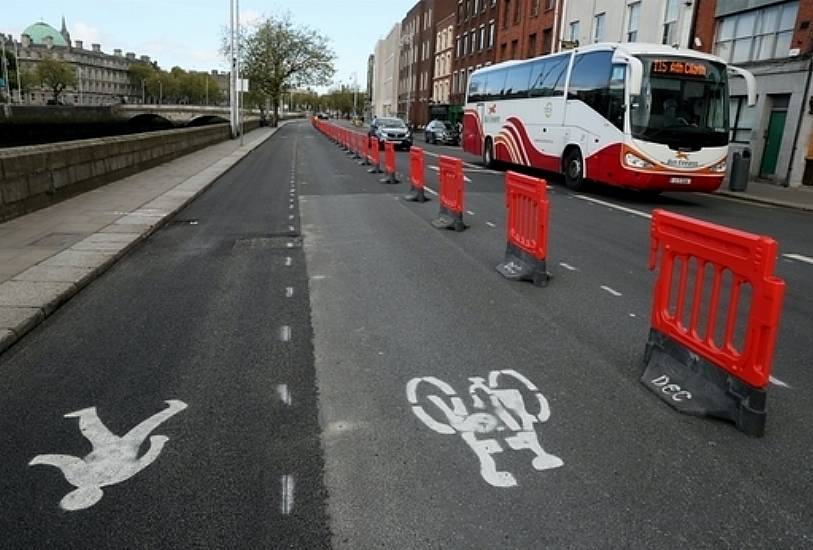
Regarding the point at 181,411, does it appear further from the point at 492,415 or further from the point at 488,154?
the point at 488,154

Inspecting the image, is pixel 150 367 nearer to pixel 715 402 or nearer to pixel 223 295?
pixel 223 295

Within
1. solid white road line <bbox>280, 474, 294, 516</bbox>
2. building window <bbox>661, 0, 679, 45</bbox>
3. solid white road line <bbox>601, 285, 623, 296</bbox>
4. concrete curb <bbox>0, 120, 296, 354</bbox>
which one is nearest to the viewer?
solid white road line <bbox>280, 474, 294, 516</bbox>

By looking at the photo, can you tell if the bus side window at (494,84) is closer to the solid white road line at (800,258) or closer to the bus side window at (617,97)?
the bus side window at (617,97)

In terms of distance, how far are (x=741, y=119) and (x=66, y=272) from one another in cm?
2404

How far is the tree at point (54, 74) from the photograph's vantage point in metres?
123

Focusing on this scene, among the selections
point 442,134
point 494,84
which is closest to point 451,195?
point 494,84

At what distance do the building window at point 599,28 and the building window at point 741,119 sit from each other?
35.1 feet

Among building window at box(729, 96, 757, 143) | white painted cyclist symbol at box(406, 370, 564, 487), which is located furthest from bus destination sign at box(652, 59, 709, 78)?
white painted cyclist symbol at box(406, 370, 564, 487)

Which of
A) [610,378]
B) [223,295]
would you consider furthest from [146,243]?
[610,378]

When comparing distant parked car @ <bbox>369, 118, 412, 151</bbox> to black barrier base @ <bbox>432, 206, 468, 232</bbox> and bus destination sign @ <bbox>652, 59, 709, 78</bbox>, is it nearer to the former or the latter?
bus destination sign @ <bbox>652, 59, 709, 78</bbox>

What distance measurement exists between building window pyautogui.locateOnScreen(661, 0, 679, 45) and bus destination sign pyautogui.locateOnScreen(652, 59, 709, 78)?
1382cm

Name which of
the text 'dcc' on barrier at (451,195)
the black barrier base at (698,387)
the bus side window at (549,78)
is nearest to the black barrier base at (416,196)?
the text 'dcc' on barrier at (451,195)

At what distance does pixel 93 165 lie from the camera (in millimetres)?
13750

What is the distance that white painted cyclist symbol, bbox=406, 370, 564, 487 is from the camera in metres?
3.49
